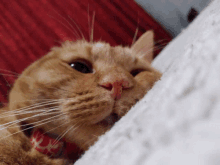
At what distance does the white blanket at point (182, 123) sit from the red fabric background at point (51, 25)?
997 millimetres

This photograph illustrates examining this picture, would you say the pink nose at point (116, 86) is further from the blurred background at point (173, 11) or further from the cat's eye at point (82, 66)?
the blurred background at point (173, 11)

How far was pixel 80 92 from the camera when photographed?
532mm

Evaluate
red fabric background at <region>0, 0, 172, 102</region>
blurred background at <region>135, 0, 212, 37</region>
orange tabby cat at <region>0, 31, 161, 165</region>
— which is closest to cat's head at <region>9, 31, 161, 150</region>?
orange tabby cat at <region>0, 31, 161, 165</region>

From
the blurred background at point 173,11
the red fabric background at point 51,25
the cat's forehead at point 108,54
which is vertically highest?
the red fabric background at point 51,25

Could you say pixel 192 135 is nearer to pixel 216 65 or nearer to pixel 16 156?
pixel 216 65

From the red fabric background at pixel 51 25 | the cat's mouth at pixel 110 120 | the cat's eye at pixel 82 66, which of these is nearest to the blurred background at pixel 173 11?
the red fabric background at pixel 51 25

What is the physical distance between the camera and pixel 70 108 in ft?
1.66

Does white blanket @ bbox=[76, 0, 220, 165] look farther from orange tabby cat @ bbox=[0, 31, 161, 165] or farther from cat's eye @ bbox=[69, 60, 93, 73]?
cat's eye @ bbox=[69, 60, 93, 73]

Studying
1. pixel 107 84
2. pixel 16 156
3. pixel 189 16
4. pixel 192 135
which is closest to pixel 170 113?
pixel 192 135

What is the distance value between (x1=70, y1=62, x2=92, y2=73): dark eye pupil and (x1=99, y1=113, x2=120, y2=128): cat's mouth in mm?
284

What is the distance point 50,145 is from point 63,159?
0.23 feet

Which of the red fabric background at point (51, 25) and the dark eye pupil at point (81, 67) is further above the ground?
the red fabric background at point (51, 25)

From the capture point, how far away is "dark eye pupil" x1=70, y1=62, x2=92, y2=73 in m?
0.72

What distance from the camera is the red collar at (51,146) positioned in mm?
571
